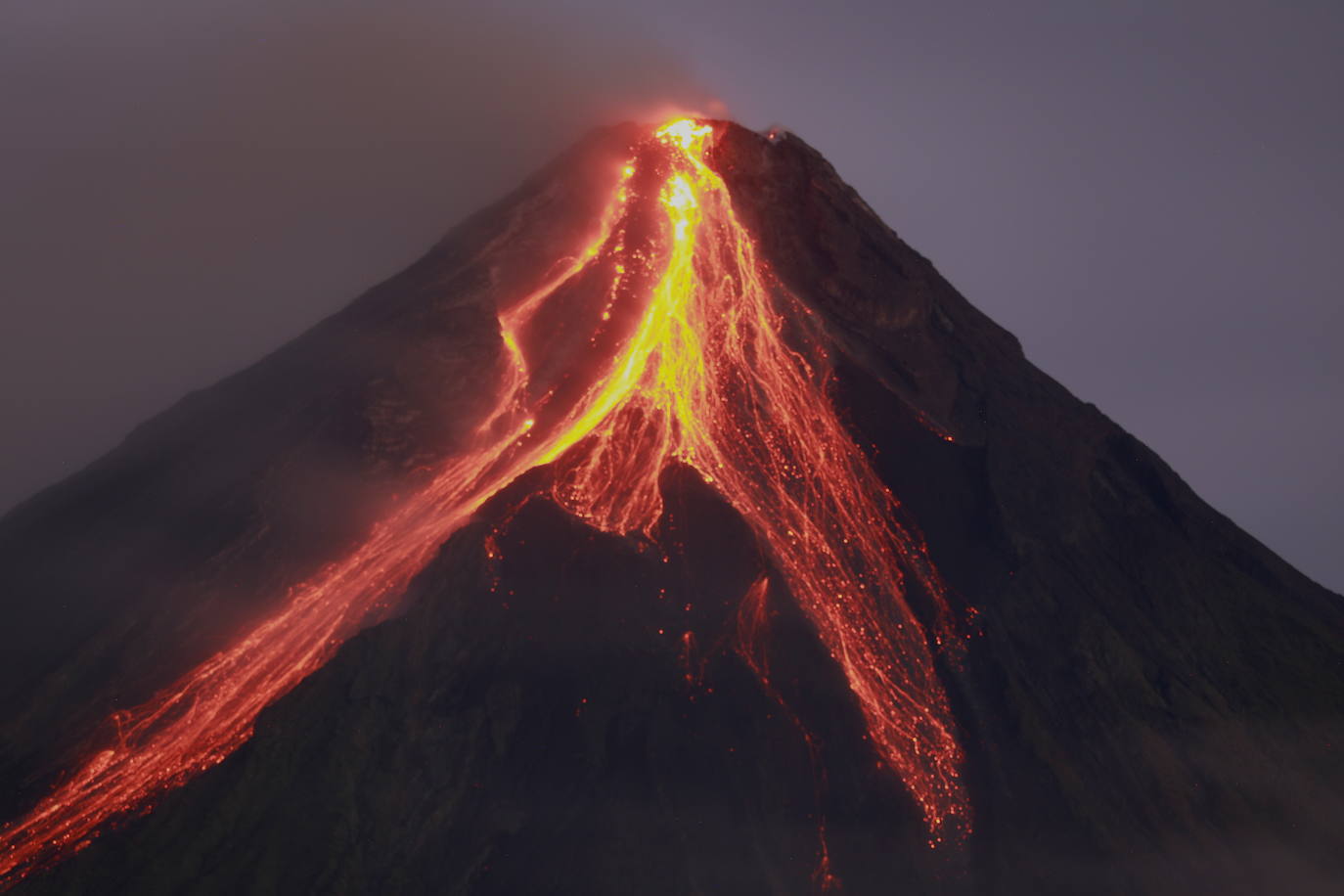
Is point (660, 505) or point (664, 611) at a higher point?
point (660, 505)

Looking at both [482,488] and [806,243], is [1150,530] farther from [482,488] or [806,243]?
[482,488]

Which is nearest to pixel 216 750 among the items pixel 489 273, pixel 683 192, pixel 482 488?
pixel 482 488

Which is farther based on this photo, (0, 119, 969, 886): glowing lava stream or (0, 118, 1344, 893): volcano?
(0, 119, 969, 886): glowing lava stream

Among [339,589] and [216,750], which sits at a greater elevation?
[339,589]

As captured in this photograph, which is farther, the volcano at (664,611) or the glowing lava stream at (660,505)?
the glowing lava stream at (660,505)
